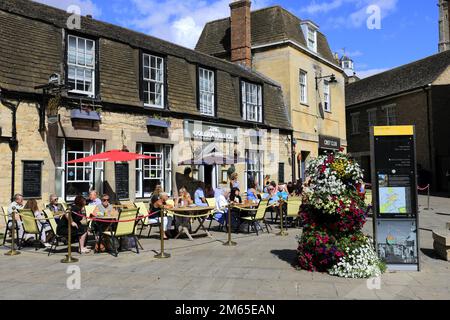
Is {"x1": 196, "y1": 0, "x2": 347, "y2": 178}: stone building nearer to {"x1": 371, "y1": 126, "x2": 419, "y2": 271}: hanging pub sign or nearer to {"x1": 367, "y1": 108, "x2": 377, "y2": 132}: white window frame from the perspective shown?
{"x1": 367, "y1": 108, "x2": 377, "y2": 132}: white window frame

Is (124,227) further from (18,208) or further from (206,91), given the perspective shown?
(206,91)

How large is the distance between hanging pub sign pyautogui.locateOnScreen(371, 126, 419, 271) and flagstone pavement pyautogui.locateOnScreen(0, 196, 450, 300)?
0.37m

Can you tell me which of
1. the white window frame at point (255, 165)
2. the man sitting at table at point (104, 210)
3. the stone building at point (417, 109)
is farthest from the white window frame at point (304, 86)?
the man sitting at table at point (104, 210)

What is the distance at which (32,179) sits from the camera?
11.7 m

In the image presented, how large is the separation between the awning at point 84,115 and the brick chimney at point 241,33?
12102 mm

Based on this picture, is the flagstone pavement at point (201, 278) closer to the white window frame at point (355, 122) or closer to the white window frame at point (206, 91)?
the white window frame at point (206, 91)

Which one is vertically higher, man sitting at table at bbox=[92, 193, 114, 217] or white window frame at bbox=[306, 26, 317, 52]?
white window frame at bbox=[306, 26, 317, 52]

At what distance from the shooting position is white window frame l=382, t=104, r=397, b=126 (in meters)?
34.1

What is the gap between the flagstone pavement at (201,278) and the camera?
612 centimetres

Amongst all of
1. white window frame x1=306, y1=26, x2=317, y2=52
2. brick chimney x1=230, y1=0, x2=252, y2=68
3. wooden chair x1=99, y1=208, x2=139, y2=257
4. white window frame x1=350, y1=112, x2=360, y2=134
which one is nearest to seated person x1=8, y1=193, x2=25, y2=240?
wooden chair x1=99, y1=208, x2=139, y2=257

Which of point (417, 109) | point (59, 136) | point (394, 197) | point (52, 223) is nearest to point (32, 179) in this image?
point (59, 136)
